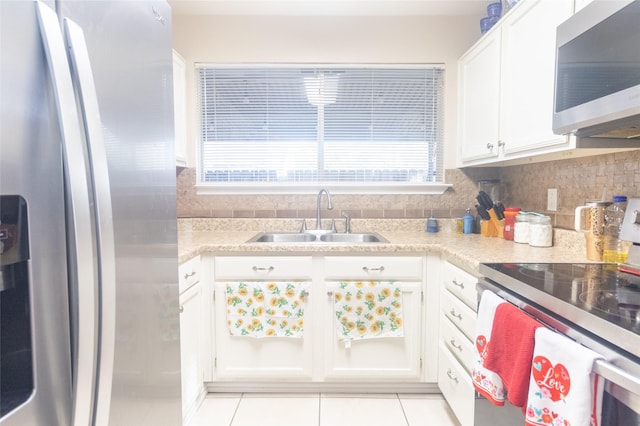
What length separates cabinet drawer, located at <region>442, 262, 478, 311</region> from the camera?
58.1 inches

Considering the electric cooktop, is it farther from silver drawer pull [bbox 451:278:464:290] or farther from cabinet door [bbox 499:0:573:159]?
cabinet door [bbox 499:0:573:159]

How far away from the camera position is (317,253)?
74.0 inches

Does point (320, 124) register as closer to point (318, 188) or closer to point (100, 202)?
point (318, 188)

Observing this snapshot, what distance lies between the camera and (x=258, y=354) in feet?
6.23

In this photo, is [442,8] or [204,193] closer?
[442,8]

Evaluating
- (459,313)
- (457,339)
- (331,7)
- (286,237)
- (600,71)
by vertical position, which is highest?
(331,7)

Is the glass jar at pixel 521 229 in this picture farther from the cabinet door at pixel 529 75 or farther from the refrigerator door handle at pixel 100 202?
the refrigerator door handle at pixel 100 202

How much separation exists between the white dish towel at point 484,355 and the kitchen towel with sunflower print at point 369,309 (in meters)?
0.70

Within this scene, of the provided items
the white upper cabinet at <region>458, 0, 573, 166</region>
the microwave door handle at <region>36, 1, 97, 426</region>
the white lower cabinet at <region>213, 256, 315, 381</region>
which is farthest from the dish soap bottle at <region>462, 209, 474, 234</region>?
the microwave door handle at <region>36, 1, 97, 426</region>

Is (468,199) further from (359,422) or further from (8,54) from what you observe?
(8,54)

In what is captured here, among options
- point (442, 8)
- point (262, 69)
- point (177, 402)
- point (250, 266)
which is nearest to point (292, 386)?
point (250, 266)

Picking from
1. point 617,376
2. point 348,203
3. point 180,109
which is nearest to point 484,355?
point 617,376

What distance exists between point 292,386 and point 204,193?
56.0 inches

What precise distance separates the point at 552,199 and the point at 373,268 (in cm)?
110
